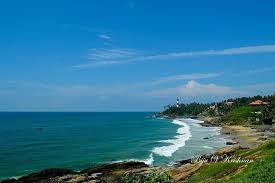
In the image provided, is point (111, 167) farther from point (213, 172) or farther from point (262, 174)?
point (262, 174)

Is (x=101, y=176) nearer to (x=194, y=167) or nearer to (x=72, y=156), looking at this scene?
(x=194, y=167)

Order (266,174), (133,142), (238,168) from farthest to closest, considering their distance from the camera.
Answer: (133,142), (238,168), (266,174)

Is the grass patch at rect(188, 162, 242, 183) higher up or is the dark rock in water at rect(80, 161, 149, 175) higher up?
the grass patch at rect(188, 162, 242, 183)

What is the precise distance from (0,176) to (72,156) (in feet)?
77.1

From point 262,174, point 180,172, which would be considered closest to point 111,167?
point 180,172

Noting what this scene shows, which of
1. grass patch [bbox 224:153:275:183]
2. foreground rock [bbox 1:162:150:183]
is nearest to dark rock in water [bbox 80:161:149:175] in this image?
foreground rock [bbox 1:162:150:183]

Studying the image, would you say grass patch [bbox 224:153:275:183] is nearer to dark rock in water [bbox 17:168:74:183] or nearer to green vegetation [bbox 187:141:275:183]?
green vegetation [bbox 187:141:275:183]

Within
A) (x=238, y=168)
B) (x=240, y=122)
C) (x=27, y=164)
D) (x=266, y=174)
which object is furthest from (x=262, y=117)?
(x=266, y=174)

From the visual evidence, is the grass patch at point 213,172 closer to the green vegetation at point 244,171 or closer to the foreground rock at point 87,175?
the green vegetation at point 244,171

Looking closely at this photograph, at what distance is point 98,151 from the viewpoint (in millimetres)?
97250

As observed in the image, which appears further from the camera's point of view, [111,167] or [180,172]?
[111,167]

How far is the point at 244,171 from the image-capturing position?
137 feet

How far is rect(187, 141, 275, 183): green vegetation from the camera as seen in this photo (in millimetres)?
33656

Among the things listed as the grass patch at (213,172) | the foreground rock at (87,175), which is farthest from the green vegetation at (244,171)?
the foreground rock at (87,175)
